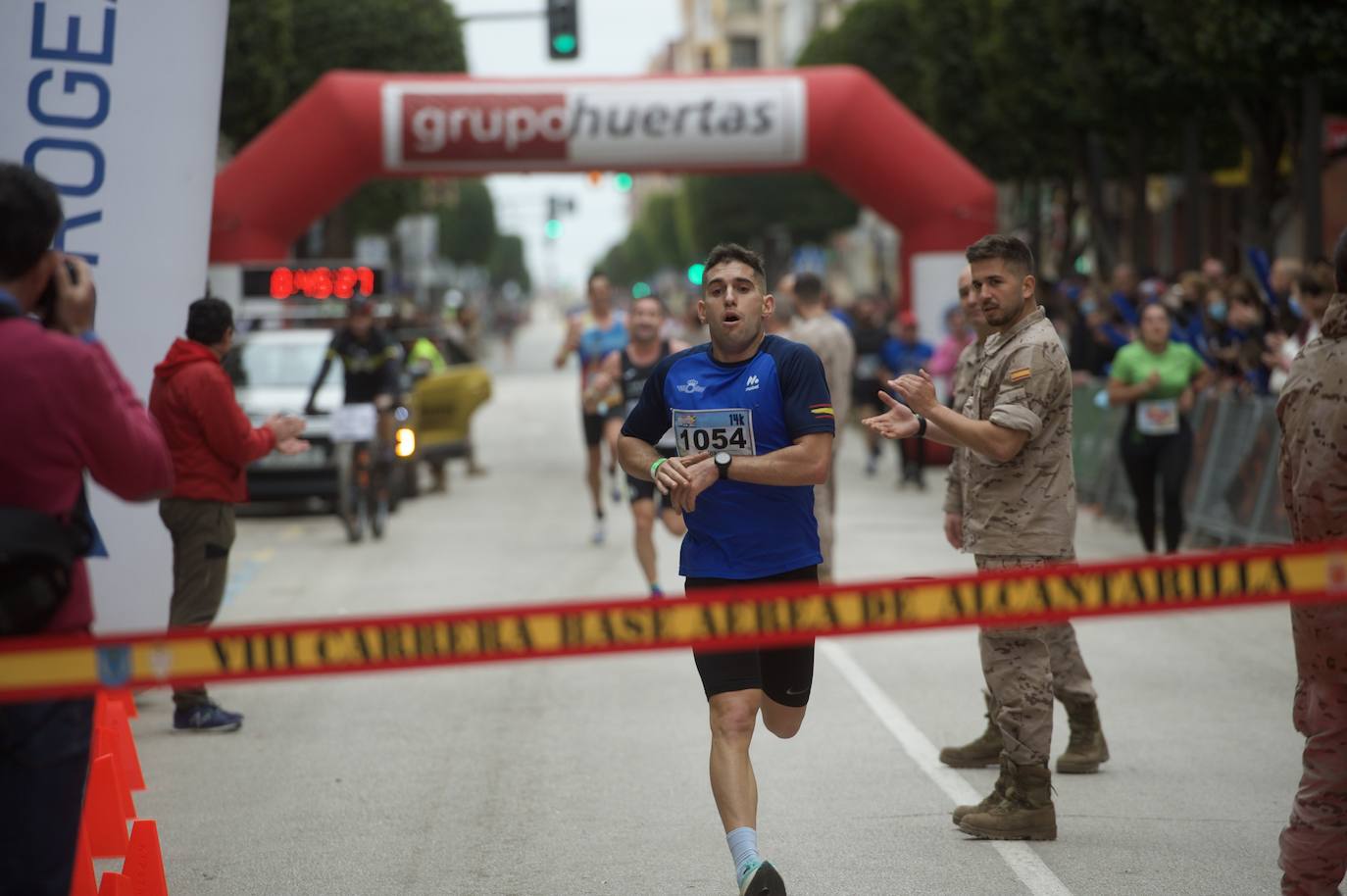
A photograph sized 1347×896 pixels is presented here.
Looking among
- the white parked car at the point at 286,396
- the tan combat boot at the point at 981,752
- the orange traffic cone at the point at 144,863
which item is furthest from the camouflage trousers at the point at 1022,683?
the white parked car at the point at 286,396

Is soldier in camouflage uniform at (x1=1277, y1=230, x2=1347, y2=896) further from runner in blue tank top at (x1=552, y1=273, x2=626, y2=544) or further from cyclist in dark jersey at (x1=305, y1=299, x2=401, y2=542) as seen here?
cyclist in dark jersey at (x1=305, y1=299, x2=401, y2=542)

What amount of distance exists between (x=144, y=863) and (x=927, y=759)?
3417 mm

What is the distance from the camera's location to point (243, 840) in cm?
709

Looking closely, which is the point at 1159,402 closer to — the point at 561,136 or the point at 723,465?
the point at 723,465

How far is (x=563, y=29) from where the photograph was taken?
26703 millimetres

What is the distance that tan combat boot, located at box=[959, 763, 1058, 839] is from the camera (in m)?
6.76

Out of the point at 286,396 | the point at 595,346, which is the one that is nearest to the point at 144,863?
the point at 595,346

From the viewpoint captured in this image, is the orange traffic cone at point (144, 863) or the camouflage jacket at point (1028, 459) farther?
the camouflage jacket at point (1028, 459)

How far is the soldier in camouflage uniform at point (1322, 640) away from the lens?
5207mm

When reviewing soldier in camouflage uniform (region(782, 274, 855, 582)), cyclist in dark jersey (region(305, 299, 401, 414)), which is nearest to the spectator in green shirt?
soldier in camouflage uniform (region(782, 274, 855, 582))

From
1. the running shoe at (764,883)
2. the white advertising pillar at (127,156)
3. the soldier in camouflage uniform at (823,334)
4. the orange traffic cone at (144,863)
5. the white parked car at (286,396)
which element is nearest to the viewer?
the running shoe at (764,883)

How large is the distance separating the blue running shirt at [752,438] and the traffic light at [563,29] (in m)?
21.4

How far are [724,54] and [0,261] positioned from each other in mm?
131020

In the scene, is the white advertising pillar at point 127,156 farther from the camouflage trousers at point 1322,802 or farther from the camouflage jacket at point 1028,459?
the camouflage trousers at point 1322,802
